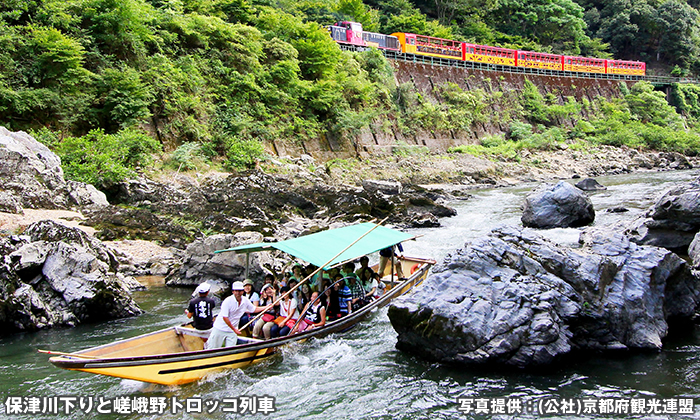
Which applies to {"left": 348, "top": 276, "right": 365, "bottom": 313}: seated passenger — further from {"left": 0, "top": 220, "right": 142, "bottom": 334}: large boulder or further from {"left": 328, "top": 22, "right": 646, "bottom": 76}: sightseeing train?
{"left": 328, "top": 22, "right": 646, "bottom": 76}: sightseeing train

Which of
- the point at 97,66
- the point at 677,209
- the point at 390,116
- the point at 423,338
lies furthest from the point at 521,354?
the point at 390,116

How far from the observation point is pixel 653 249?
802 centimetres

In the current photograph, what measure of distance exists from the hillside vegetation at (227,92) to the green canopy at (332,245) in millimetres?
10728

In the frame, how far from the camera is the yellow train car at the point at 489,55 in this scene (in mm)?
46312

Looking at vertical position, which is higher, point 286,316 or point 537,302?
point 537,302

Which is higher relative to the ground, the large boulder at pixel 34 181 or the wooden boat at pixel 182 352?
the large boulder at pixel 34 181

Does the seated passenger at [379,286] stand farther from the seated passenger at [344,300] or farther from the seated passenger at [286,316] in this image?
the seated passenger at [286,316]

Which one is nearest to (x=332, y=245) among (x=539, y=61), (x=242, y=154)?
(x=242, y=154)

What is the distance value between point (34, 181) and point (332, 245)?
10327mm

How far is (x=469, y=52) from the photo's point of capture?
4619 centimetres

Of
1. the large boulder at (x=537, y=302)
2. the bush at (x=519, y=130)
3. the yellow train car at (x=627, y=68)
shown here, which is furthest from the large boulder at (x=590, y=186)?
the yellow train car at (x=627, y=68)

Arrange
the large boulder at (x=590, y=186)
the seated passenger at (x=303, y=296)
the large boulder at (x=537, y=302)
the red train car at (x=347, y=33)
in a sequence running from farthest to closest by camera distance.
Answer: the red train car at (x=347, y=33), the large boulder at (x=590, y=186), the seated passenger at (x=303, y=296), the large boulder at (x=537, y=302)

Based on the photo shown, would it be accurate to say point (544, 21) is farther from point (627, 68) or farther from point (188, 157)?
point (188, 157)

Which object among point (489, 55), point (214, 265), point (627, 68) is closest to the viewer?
point (214, 265)
